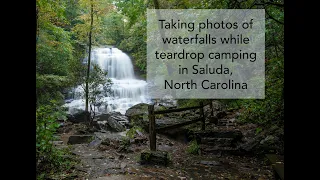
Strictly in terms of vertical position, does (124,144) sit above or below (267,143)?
below

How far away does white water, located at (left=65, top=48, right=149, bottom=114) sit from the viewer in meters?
13.5

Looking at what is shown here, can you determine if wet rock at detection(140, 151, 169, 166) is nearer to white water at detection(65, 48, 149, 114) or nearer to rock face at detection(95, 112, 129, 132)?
rock face at detection(95, 112, 129, 132)

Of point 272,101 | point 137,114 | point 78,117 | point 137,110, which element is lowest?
point 78,117

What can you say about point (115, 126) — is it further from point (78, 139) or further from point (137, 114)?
point (78, 139)

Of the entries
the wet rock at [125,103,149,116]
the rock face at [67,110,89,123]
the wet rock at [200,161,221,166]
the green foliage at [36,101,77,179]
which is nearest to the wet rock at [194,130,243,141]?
the wet rock at [200,161,221,166]

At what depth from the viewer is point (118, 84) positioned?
1628 centimetres

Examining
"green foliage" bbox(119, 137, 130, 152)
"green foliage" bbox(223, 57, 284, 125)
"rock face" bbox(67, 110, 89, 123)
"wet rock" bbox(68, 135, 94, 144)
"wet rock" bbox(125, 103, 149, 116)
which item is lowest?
"wet rock" bbox(68, 135, 94, 144)

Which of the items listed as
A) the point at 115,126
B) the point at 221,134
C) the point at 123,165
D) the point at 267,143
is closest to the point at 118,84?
the point at 115,126

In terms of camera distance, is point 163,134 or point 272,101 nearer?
point 272,101

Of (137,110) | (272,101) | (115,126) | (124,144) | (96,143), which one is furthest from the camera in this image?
(137,110)

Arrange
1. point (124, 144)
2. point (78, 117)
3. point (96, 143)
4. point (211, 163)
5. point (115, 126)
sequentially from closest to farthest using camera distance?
point (211, 163) → point (124, 144) → point (96, 143) → point (115, 126) → point (78, 117)
